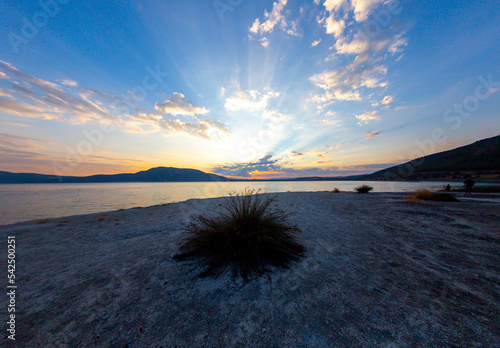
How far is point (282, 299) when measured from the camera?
82.4 inches

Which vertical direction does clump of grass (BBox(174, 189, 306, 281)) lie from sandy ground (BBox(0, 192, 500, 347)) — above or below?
above

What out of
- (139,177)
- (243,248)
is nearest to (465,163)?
(243,248)

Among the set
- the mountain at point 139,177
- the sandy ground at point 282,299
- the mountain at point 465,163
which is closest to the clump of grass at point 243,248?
the sandy ground at point 282,299

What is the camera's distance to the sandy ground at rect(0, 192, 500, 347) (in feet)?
5.22

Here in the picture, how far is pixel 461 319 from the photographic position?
1681mm

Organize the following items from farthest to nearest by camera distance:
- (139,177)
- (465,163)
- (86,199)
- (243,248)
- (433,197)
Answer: (139,177)
(465,163)
(86,199)
(433,197)
(243,248)

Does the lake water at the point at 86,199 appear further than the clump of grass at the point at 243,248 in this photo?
Yes

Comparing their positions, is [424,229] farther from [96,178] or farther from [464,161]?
[96,178]

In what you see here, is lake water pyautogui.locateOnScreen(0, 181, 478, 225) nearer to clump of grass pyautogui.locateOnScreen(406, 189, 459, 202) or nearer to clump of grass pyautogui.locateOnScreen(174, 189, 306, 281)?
clump of grass pyautogui.locateOnScreen(406, 189, 459, 202)

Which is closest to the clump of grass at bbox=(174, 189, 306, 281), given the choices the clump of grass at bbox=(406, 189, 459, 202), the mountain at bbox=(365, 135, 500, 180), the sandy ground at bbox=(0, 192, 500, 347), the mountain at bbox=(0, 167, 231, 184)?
the sandy ground at bbox=(0, 192, 500, 347)

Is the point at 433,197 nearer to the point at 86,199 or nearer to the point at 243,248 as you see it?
the point at 243,248

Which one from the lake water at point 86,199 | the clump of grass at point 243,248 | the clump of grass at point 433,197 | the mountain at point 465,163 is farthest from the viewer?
the mountain at point 465,163

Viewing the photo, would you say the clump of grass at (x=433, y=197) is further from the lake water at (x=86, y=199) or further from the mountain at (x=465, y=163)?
the mountain at (x=465, y=163)

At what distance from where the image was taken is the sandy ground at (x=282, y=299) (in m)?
1.59
